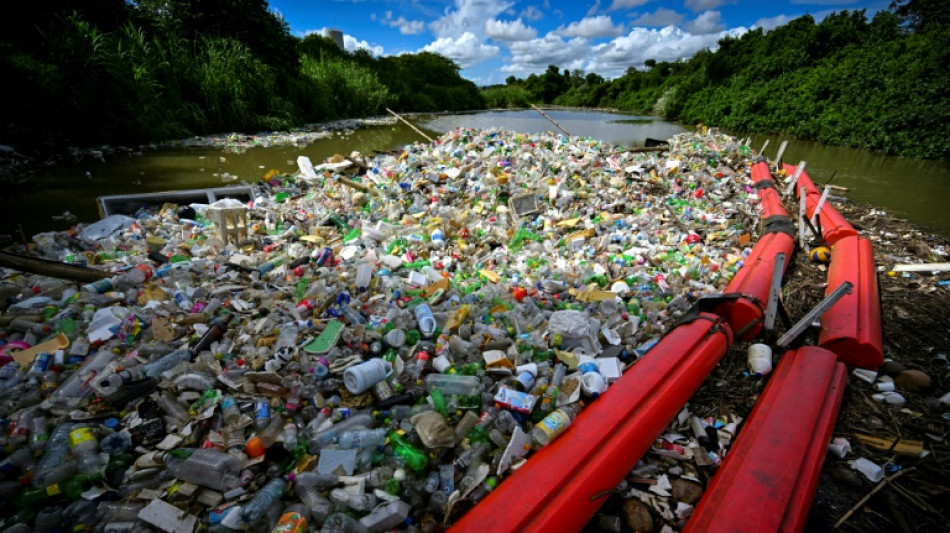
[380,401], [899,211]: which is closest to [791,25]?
[899,211]

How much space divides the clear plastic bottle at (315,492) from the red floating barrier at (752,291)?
2.44 m

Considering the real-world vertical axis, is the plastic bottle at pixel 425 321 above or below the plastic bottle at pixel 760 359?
above

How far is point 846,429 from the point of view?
201 cm

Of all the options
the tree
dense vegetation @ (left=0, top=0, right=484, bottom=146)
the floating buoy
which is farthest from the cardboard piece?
the tree

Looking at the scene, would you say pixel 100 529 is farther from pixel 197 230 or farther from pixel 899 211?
pixel 899 211

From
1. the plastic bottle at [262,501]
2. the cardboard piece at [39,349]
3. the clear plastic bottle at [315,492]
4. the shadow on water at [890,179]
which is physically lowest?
the shadow on water at [890,179]

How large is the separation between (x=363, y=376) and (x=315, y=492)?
1.69ft

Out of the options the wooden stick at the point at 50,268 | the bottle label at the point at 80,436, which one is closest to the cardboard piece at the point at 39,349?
the wooden stick at the point at 50,268

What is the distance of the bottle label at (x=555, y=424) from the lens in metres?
1.65

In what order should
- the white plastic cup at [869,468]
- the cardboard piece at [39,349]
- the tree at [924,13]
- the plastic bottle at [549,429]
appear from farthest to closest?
the tree at [924,13], the cardboard piece at [39,349], the white plastic cup at [869,468], the plastic bottle at [549,429]

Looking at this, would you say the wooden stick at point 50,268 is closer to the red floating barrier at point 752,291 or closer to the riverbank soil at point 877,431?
the riverbank soil at point 877,431

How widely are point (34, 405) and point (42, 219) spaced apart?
4.51 m

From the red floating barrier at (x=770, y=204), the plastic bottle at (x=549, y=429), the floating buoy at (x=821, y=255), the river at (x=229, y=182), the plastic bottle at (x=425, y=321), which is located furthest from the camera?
the river at (x=229, y=182)

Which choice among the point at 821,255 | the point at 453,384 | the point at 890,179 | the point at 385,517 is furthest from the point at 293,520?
the point at 890,179
